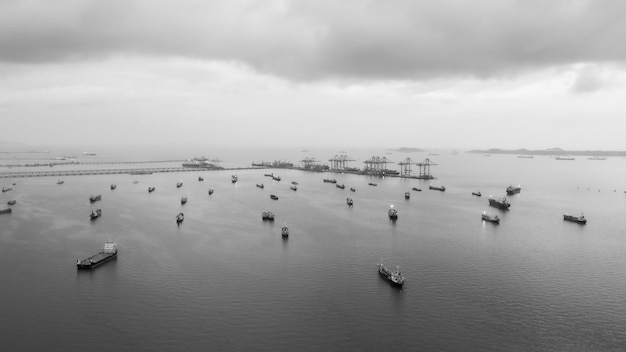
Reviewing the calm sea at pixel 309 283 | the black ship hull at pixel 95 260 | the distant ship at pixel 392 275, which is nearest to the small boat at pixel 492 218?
the calm sea at pixel 309 283

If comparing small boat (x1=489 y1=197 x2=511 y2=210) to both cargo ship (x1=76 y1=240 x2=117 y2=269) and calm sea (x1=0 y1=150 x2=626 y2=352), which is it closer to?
calm sea (x1=0 y1=150 x2=626 y2=352)

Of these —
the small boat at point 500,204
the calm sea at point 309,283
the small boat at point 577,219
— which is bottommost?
the calm sea at point 309,283

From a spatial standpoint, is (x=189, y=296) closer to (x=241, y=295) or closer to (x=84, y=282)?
(x=241, y=295)

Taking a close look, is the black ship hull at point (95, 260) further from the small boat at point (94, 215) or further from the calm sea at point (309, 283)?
the small boat at point (94, 215)

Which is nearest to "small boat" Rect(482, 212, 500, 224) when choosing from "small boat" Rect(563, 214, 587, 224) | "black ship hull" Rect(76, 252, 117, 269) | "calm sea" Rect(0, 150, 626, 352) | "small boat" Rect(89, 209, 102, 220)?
"calm sea" Rect(0, 150, 626, 352)

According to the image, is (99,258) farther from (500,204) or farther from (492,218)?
(500,204)
